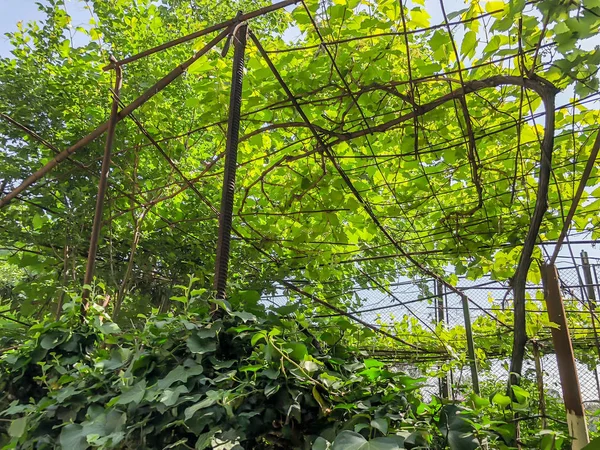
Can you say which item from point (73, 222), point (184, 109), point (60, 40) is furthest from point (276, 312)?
point (60, 40)

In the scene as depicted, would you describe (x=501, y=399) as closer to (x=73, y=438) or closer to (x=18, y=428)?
(x=73, y=438)

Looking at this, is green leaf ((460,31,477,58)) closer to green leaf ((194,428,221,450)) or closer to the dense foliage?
the dense foliage

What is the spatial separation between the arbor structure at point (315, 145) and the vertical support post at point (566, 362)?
127 millimetres

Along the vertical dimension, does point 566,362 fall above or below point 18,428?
above

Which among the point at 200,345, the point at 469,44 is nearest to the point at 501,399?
the point at 200,345

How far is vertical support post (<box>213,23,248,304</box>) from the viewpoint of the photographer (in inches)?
35.5

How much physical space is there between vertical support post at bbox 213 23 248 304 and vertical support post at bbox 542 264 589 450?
95cm

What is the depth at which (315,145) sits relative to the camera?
188 centimetres

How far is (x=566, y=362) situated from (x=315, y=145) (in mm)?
1283

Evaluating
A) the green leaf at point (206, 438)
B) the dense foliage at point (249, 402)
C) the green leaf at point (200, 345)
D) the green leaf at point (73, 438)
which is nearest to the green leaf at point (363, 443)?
the dense foliage at point (249, 402)

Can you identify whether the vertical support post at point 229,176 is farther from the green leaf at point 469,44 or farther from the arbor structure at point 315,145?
the green leaf at point 469,44

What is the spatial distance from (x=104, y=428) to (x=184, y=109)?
97.0 inches

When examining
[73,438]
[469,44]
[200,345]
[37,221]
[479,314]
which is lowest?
[73,438]

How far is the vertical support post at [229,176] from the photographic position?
90 centimetres
